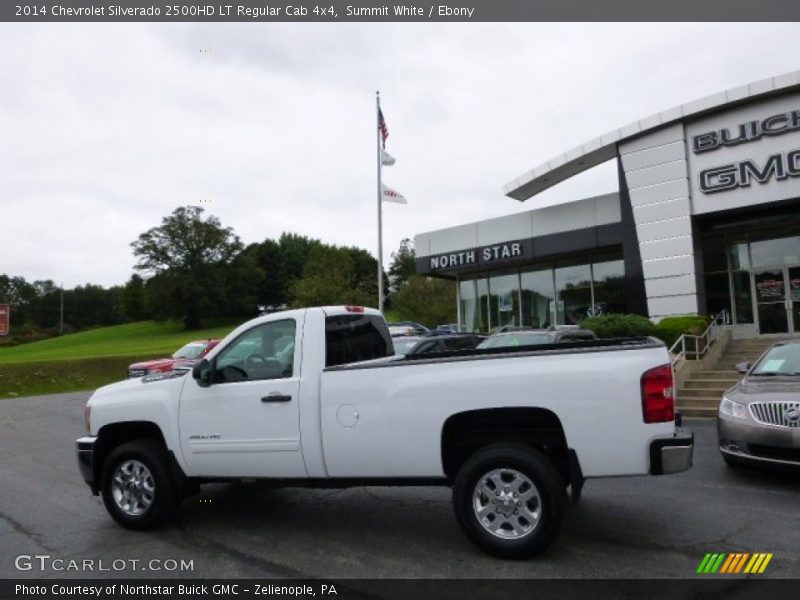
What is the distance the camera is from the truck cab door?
5172 millimetres

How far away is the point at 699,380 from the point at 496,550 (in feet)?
35.0

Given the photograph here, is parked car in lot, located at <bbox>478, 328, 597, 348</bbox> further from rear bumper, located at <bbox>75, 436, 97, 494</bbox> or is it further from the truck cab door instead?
rear bumper, located at <bbox>75, 436, 97, 494</bbox>

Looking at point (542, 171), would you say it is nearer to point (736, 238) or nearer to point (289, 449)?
point (736, 238)

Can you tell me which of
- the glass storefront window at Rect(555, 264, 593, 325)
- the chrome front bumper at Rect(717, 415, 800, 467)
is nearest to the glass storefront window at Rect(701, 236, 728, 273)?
the glass storefront window at Rect(555, 264, 593, 325)

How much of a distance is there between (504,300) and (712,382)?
45.3ft

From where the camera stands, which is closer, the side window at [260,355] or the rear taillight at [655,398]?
the rear taillight at [655,398]

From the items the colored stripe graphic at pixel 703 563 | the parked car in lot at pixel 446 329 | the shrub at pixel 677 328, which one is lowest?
the colored stripe graphic at pixel 703 563

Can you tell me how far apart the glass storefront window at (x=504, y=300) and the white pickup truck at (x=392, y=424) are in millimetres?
20934

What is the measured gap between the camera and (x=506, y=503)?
460 cm

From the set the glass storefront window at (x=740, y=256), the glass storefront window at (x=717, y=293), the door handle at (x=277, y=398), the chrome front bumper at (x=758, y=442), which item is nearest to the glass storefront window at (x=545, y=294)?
the glass storefront window at (x=717, y=293)

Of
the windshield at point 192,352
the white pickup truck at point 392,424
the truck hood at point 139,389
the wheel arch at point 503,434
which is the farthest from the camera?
the windshield at point 192,352

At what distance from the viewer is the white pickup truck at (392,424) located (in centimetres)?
437

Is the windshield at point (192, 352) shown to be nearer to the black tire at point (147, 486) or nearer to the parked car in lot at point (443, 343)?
the parked car in lot at point (443, 343)

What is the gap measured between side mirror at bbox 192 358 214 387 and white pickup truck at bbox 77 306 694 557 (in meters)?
0.01
